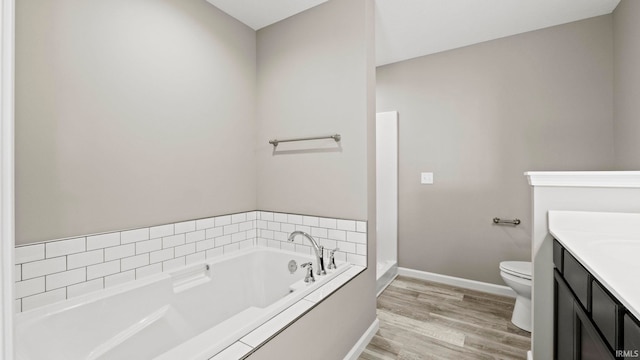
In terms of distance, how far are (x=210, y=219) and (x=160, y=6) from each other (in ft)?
4.87

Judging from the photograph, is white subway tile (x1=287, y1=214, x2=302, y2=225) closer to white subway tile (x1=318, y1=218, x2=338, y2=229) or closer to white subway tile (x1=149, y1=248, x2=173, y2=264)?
white subway tile (x1=318, y1=218, x2=338, y2=229)

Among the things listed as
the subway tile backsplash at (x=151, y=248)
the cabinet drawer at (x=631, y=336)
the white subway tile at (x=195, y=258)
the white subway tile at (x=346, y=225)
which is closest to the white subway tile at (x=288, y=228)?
the subway tile backsplash at (x=151, y=248)

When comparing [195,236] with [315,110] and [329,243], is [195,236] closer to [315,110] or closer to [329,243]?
[329,243]

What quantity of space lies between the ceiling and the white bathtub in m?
1.96

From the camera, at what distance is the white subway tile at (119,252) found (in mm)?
1586

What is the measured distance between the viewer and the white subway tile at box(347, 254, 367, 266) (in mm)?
2021

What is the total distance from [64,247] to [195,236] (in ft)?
2.41

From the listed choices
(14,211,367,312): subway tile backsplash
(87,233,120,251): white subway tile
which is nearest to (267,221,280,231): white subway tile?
(14,211,367,312): subway tile backsplash

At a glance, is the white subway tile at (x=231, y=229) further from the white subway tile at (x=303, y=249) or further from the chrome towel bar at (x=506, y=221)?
the chrome towel bar at (x=506, y=221)

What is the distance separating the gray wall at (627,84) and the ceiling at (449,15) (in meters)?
0.25

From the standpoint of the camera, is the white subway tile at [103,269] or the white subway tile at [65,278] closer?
the white subway tile at [65,278]

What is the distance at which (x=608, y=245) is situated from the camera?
1.13 m

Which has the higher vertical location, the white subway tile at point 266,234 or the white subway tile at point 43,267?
the white subway tile at point 43,267

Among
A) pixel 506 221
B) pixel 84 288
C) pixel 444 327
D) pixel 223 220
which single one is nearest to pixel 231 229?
pixel 223 220
